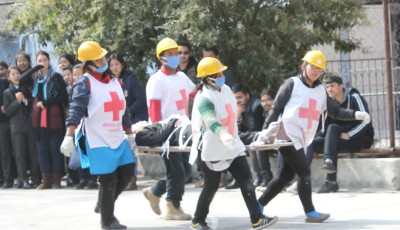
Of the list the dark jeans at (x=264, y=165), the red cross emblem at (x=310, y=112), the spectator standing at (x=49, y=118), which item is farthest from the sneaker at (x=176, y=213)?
the spectator standing at (x=49, y=118)

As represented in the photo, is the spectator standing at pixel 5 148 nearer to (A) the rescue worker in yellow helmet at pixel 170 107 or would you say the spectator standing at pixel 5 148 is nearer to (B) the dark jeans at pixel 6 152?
(B) the dark jeans at pixel 6 152

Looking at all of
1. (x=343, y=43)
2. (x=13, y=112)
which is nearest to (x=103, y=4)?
Result: (x=13, y=112)

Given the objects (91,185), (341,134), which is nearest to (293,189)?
(341,134)

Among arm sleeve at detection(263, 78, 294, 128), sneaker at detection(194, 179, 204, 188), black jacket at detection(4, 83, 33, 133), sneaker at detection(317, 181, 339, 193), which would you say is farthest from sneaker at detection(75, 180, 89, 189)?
arm sleeve at detection(263, 78, 294, 128)

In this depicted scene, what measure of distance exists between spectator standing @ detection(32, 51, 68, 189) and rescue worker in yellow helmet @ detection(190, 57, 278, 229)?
5.05 m

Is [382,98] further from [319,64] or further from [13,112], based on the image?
[13,112]

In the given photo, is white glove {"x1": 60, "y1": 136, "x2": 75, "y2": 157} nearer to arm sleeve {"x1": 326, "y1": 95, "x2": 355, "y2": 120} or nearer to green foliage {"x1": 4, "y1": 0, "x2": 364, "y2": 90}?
arm sleeve {"x1": 326, "y1": 95, "x2": 355, "y2": 120}

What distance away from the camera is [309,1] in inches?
556

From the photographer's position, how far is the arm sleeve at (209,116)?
9.11 meters

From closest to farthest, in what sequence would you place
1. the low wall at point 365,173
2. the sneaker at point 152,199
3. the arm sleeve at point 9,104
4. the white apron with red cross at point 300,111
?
the white apron with red cross at point 300,111, the sneaker at point 152,199, the low wall at point 365,173, the arm sleeve at point 9,104

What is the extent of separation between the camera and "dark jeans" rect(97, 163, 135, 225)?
32.2ft

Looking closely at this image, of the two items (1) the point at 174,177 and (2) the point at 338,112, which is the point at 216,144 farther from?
(2) the point at 338,112

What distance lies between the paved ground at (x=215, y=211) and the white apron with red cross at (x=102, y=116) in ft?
3.50

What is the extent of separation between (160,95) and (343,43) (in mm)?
5013
